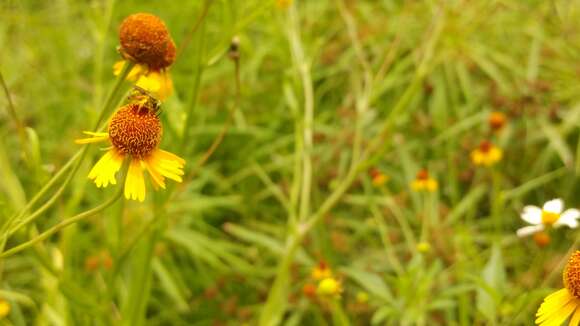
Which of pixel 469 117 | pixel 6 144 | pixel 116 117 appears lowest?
pixel 469 117

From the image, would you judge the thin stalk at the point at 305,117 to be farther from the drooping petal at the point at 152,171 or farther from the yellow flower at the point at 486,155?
the drooping petal at the point at 152,171

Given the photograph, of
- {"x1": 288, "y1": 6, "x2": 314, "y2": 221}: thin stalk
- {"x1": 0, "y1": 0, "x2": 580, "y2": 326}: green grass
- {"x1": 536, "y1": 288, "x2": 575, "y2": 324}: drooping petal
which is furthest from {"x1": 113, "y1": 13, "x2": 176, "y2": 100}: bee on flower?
{"x1": 288, "y1": 6, "x2": 314, "y2": 221}: thin stalk

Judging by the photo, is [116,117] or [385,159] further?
[385,159]

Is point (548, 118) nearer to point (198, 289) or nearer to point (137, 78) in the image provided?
point (198, 289)

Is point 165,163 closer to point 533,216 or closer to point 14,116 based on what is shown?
point 14,116

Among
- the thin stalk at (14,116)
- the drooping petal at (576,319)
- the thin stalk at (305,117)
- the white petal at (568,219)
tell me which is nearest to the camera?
the drooping petal at (576,319)

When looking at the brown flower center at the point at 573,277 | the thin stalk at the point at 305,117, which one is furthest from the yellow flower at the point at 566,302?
the thin stalk at the point at 305,117

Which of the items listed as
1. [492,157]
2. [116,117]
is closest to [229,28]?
[116,117]

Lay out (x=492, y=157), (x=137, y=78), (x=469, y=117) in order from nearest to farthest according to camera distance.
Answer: (x=137, y=78) < (x=492, y=157) < (x=469, y=117)
